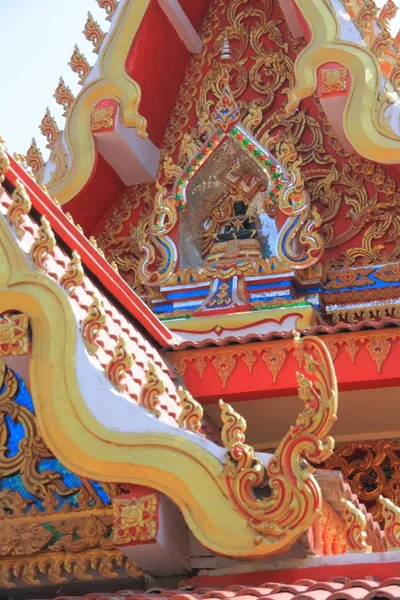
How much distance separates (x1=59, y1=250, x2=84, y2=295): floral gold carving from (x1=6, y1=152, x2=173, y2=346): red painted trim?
0.49 meters

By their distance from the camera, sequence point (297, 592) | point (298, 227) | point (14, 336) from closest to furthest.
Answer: point (297, 592), point (14, 336), point (298, 227)

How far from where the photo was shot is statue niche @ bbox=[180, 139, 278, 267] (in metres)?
8.57

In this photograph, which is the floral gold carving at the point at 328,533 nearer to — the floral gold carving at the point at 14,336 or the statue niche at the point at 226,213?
the floral gold carving at the point at 14,336

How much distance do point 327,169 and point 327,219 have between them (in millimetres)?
388

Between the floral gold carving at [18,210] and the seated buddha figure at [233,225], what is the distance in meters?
2.29

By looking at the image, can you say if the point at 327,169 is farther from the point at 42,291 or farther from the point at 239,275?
the point at 42,291

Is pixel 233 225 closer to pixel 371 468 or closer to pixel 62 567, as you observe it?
pixel 371 468

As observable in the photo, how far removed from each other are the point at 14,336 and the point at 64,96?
3573mm

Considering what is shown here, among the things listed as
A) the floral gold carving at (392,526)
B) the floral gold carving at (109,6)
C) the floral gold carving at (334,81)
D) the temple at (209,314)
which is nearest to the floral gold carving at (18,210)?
the temple at (209,314)

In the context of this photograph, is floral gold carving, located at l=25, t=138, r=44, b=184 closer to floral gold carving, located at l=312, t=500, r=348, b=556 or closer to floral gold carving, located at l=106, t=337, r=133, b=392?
floral gold carving, located at l=106, t=337, r=133, b=392

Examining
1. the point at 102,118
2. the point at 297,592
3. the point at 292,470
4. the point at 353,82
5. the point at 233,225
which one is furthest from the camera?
the point at 102,118

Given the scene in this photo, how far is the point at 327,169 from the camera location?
29.0 ft

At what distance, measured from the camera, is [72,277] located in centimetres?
633

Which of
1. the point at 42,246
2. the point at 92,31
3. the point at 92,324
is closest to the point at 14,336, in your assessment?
the point at 92,324
